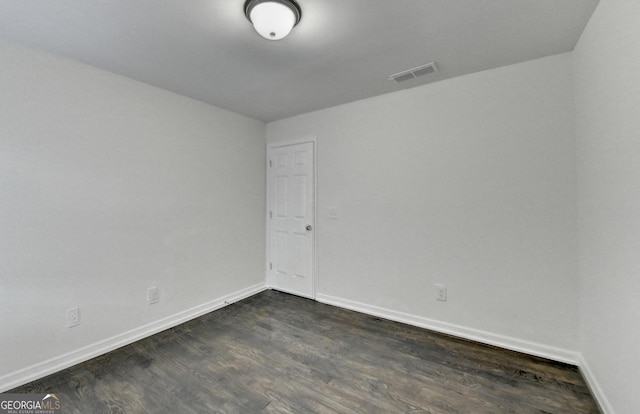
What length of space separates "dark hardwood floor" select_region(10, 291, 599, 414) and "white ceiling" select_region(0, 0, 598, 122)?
240 cm

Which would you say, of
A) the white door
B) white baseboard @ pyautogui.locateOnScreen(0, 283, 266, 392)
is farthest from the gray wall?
the white door

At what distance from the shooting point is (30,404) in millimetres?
1696

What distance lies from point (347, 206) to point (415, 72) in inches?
59.7

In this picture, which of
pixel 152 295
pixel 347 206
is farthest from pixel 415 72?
pixel 152 295

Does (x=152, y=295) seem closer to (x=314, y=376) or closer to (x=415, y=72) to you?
(x=314, y=376)

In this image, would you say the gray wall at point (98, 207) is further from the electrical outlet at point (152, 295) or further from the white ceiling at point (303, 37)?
the white ceiling at point (303, 37)

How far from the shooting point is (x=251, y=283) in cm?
362

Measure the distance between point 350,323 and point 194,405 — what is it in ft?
5.11

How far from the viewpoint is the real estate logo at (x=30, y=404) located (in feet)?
5.40

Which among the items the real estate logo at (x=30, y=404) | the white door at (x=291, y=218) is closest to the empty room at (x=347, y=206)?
the real estate logo at (x=30, y=404)

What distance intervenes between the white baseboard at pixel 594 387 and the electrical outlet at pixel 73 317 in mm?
3627

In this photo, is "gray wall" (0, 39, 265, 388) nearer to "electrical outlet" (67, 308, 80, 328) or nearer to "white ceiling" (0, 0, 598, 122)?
"electrical outlet" (67, 308, 80, 328)

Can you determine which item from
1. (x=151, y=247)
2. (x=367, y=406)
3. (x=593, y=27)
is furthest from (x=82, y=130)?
(x=593, y=27)

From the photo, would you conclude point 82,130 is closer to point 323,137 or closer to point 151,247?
point 151,247
